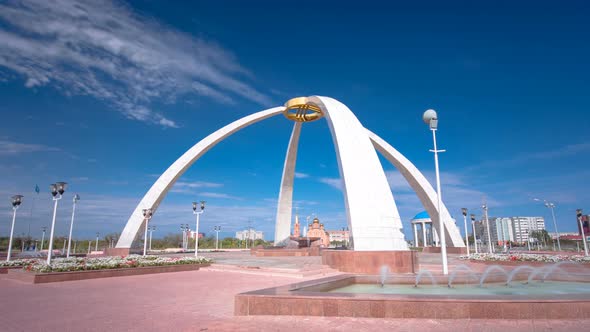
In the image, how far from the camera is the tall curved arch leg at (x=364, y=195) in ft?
37.9

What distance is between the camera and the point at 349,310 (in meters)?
4.83

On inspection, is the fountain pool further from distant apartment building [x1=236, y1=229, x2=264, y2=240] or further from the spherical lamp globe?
distant apartment building [x1=236, y1=229, x2=264, y2=240]

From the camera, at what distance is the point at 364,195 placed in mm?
12328

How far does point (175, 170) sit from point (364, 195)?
1289 centimetres

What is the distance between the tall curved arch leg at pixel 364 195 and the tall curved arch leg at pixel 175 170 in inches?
345

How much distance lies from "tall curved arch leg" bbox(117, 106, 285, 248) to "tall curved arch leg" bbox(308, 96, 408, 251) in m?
8.78

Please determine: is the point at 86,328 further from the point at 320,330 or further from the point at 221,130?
the point at 221,130

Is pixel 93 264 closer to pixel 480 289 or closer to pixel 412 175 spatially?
pixel 480 289

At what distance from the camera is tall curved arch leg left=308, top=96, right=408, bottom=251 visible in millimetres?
11547

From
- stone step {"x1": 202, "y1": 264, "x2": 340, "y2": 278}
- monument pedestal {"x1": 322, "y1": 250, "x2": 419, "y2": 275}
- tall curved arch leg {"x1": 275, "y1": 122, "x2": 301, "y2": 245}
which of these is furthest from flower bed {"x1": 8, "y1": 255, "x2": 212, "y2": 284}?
tall curved arch leg {"x1": 275, "y1": 122, "x2": 301, "y2": 245}

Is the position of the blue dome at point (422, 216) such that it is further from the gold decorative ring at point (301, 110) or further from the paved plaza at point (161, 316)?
the paved plaza at point (161, 316)

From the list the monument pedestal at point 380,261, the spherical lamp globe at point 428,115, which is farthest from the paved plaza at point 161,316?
the spherical lamp globe at point 428,115

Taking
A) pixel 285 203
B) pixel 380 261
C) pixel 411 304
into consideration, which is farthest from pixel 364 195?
pixel 285 203

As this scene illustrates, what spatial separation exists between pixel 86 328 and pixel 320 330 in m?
3.23
